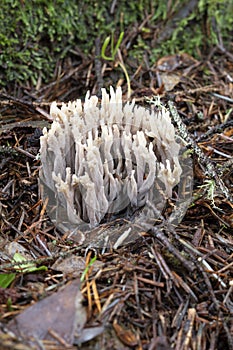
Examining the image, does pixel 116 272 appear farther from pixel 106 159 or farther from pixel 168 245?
pixel 106 159

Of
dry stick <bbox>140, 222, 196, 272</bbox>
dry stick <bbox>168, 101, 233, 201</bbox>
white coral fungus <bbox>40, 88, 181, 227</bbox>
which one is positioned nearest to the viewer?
dry stick <bbox>140, 222, 196, 272</bbox>

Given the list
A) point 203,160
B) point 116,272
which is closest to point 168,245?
point 116,272

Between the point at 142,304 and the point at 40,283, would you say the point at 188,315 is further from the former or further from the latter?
the point at 40,283

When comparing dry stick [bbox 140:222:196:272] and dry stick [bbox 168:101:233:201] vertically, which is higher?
dry stick [bbox 168:101:233:201]

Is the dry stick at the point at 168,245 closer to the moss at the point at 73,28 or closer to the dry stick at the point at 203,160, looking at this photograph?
the dry stick at the point at 203,160

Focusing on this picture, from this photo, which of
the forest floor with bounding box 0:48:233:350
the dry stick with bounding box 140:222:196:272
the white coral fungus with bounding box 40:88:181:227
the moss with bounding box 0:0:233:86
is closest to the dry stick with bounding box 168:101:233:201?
the forest floor with bounding box 0:48:233:350

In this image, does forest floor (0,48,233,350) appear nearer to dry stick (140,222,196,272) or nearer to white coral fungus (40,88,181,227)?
dry stick (140,222,196,272)

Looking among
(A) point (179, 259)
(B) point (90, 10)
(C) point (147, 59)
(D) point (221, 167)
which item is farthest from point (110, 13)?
(A) point (179, 259)
